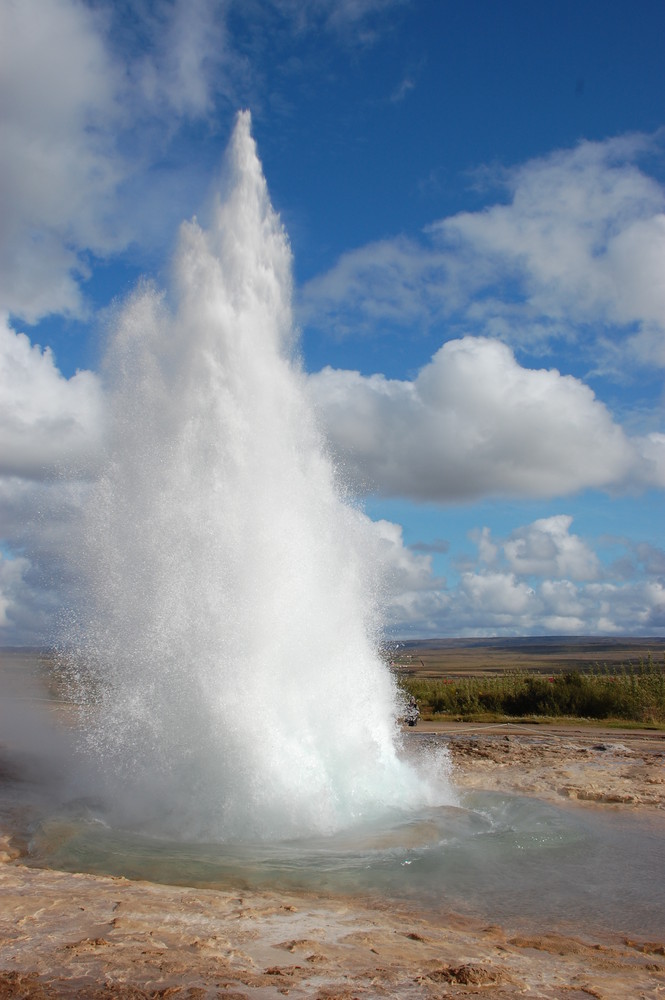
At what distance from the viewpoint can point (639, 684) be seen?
28.9 m

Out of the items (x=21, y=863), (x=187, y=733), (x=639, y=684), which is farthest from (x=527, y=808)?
(x=639, y=684)

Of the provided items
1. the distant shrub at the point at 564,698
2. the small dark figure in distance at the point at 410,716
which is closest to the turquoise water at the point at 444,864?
the small dark figure in distance at the point at 410,716

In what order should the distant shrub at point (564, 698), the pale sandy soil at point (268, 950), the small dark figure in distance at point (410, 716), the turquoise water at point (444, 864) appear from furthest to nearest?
1. the distant shrub at point (564, 698)
2. the small dark figure in distance at point (410, 716)
3. the turquoise water at point (444, 864)
4. the pale sandy soil at point (268, 950)

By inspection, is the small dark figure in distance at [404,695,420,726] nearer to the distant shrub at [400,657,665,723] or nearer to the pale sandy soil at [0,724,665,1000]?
the distant shrub at [400,657,665,723]

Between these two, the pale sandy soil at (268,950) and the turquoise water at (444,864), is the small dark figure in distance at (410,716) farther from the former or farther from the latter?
the pale sandy soil at (268,950)

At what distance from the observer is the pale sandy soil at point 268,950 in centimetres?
444

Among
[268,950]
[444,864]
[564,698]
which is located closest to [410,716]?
[564,698]

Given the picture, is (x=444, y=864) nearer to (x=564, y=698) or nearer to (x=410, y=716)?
(x=410, y=716)

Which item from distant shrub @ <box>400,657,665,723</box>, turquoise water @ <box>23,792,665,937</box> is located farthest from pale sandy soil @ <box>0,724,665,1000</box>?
distant shrub @ <box>400,657,665,723</box>

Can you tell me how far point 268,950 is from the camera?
514 cm

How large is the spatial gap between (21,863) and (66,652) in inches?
160

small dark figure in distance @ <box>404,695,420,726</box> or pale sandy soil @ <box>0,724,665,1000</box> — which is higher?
Answer: pale sandy soil @ <box>0,724,665,1000</box>

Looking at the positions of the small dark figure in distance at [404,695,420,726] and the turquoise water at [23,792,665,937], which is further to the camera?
the small dark figure in distance at [404,695,420,726]

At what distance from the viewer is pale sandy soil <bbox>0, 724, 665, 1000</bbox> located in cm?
444
